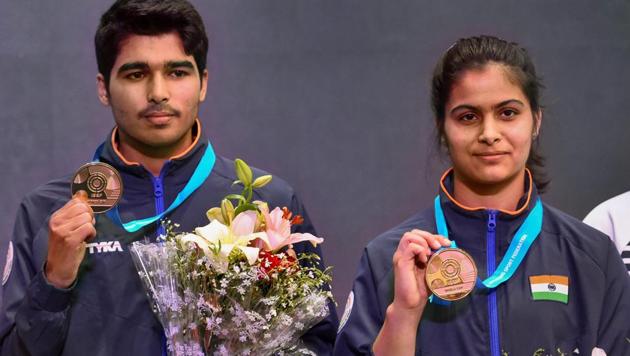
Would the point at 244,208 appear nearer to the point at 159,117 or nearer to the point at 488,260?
the point at 159,117

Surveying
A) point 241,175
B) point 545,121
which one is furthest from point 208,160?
point 545,121

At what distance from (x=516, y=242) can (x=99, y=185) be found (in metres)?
1.13

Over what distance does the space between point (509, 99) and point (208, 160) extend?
88cm

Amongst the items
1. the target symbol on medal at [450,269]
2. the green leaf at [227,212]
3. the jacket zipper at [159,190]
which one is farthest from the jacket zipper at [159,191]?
the target symbol on medal at [450,269]

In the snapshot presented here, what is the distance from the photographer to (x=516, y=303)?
8.40 ft

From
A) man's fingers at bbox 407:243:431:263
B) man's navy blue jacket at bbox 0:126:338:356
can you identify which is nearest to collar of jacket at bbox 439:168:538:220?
man's fingers at bbox 407:243:431:263

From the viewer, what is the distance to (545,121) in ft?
12.3

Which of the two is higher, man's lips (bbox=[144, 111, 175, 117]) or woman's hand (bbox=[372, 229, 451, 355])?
man's lips (bbox=[144, 111, 175, 117])

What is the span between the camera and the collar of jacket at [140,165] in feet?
9.22

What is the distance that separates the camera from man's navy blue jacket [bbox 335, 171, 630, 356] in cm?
253

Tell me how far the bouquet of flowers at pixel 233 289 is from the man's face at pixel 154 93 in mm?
430

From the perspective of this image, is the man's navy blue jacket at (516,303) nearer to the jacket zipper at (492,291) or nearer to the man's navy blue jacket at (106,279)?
the jacket zipper at (492,291)

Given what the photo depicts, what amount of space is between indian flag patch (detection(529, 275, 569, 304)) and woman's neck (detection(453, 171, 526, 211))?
23cm

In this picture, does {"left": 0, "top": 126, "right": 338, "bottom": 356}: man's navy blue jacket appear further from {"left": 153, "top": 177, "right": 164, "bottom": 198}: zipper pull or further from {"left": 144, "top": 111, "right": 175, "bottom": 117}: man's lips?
{"left": 144, "top": 111, "right": 175, "bottom": 117}: man's lips
